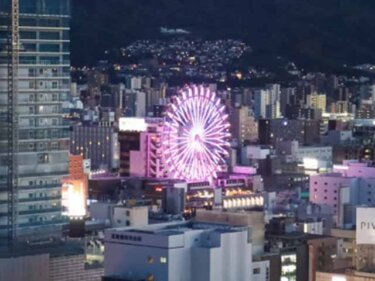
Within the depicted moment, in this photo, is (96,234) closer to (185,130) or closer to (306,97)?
(185,130)

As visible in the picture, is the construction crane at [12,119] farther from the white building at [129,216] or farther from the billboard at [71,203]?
the white building at [129,216]

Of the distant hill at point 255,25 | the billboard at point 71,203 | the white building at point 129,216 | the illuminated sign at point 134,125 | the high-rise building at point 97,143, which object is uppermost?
the distant hill at point 255,25

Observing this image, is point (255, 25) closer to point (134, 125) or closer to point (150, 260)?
point (134, 125)

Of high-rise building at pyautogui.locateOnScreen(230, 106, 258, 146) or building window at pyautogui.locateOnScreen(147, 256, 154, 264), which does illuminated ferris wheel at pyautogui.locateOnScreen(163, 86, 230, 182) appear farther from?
building window at pyautogui.locateOnScreen(147, 256, 154, 264)

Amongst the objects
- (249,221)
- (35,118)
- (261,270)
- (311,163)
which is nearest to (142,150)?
(311,163)

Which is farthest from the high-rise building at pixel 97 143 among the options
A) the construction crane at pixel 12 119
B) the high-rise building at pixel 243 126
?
the construction crane at pixel 12 119
